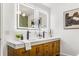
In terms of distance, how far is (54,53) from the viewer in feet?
7.11

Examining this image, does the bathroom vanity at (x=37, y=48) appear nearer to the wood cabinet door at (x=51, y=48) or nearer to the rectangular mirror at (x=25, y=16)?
the wood cabinet door at (x=51, y=48)

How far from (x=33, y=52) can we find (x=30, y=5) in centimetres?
108

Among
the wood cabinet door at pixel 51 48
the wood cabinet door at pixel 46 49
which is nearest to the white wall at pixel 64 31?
the wood cabinet door at pixel 51 48

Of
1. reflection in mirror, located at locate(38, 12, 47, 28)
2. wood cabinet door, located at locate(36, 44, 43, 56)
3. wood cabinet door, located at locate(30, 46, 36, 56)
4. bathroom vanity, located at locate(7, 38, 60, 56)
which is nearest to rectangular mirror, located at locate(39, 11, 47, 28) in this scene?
reflection in mirror, located at locate(38, 12, 47, 28)

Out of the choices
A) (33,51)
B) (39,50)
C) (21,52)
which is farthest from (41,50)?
(21,52)

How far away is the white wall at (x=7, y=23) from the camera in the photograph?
153cm

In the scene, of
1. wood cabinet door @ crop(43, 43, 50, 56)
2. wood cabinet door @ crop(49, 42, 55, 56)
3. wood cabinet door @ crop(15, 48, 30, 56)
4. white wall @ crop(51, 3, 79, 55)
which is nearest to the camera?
wood cabinet door @ crop(15, 48, 30, 56)

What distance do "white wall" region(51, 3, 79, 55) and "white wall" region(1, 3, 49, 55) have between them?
4.29 ft

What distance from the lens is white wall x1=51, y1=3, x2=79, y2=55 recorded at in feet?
7.13

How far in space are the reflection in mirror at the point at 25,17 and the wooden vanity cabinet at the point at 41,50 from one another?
1.85 ft

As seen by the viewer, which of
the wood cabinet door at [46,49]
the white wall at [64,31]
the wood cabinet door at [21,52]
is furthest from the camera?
the white wall at [64,31]

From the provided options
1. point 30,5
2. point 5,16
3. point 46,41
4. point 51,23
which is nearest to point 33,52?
point 46,41

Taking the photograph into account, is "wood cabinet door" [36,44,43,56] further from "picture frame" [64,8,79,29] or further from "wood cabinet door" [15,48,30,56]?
"picture frame" [64,8,79,29]

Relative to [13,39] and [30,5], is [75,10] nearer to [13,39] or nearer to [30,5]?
[30,5]
